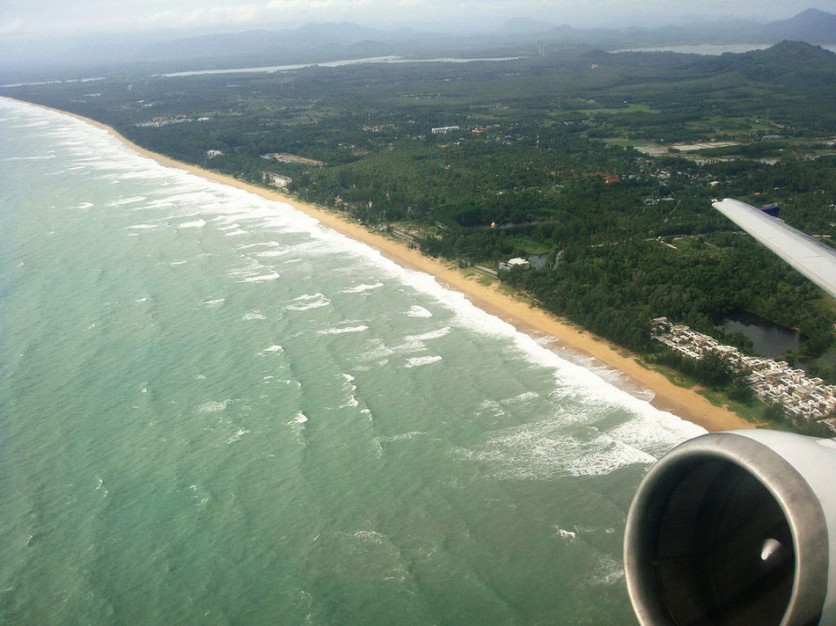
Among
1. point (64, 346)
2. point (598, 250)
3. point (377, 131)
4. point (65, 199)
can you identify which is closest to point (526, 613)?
point (64, 346)

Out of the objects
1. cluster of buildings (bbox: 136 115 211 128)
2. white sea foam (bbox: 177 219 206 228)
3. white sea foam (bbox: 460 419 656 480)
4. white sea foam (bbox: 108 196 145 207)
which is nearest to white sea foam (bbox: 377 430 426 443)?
white sea foam (bbox: 460 419 656 480)

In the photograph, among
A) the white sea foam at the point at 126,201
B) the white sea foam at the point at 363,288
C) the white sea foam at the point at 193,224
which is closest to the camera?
the white sea foam at the point at 363,288

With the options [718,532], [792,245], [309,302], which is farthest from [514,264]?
[718,532]

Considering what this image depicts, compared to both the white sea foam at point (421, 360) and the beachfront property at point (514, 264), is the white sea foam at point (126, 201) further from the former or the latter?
the white sea foam at point (421, 360)

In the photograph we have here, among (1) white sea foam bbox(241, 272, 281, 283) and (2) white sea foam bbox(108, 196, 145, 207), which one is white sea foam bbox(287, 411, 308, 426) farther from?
(2) white sea foam bbox(108, 196, 145, 207)

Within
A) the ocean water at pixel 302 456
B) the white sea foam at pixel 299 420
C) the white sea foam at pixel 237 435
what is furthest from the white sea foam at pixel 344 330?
the white sea foam at pixel 237 435

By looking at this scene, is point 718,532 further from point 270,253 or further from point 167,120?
point 167,120
